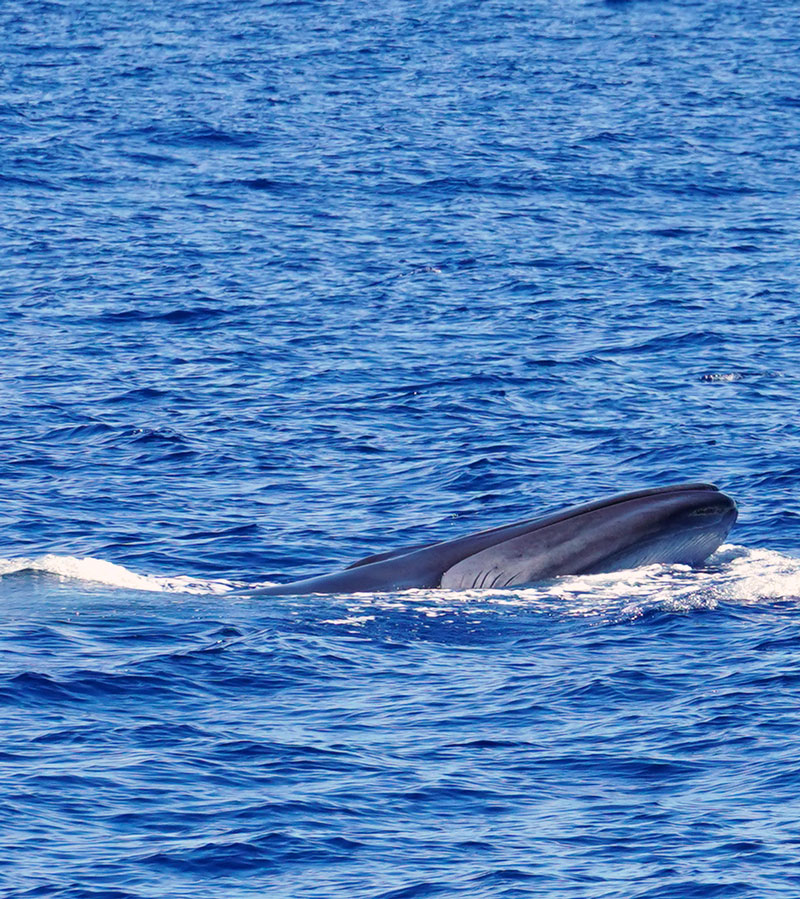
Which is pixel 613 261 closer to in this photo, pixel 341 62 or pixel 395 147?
pixel 395 147

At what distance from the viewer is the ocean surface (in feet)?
61.2

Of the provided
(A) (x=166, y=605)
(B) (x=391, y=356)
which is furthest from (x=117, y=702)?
(B) (x=391, y=356)

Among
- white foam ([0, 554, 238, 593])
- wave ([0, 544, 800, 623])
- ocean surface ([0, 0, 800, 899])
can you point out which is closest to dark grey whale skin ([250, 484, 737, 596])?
wave ([0, 544, 800, 623])

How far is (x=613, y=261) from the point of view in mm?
51312

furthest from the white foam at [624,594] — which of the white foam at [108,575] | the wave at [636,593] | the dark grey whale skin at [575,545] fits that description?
the white foam at [108,575]

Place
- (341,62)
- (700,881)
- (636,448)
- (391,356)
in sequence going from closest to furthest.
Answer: (700,881)
(636,448)
(391,356)
(341,62)

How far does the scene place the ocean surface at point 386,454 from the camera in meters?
18.6

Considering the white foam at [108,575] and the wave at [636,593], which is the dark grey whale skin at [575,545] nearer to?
the wave at [636,593]

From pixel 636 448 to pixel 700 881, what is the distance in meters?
19.1

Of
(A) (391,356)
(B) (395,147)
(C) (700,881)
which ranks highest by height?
(B) (395,147)

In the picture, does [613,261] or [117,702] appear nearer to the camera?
[117,702]

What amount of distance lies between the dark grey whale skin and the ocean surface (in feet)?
1.27

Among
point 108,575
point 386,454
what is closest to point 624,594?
point 108,575

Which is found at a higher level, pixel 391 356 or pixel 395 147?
pixel 395 147
